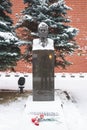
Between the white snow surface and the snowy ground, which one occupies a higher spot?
the white snow surface

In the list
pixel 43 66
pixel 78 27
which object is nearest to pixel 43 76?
pixel 43 66

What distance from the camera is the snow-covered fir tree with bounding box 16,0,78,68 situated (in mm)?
10922

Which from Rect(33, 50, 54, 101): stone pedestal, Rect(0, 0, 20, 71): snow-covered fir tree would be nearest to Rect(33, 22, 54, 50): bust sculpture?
Rect(33, 50, 54, 101): stone pedestal

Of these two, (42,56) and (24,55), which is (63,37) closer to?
(24,55)

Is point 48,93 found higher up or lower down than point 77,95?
higher up

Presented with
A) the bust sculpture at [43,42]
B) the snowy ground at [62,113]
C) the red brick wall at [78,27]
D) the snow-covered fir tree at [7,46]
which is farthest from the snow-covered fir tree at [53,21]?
the red brick wall at [78,27]

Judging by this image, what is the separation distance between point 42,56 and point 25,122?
152cm

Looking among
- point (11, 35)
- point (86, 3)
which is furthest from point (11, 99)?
point (86, 3)

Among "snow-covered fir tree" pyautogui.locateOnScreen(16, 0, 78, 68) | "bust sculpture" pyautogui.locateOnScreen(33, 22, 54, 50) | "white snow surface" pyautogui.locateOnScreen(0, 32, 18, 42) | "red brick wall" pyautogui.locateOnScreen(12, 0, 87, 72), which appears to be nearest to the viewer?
"bust sculpture" pyautogui.locateOnScreen(33, 22, 54, 50)

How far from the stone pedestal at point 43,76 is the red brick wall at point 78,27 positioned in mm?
9791

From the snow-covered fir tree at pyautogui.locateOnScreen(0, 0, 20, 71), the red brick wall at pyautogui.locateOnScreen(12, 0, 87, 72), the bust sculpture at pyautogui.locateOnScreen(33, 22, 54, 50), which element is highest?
the bust sculpture at pyautogui.locateOnScreen(33, 22, 54, 50)

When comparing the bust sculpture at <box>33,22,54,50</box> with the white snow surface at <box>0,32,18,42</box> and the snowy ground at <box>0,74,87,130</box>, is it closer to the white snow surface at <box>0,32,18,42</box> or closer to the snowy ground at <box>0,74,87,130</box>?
the snowy ground at <box>0,74,87,130</box>

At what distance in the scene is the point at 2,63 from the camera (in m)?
10.2

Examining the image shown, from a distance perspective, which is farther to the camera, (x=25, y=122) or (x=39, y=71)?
(x=39, y=71)
